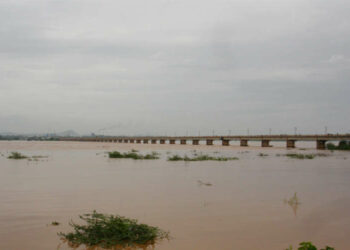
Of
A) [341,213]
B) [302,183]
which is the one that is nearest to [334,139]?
[302,183]

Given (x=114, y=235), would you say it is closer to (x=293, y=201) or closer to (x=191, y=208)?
(x=191, y=208)

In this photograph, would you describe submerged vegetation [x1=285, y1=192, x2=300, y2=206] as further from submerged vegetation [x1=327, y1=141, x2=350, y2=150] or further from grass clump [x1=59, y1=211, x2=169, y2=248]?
submerged vegetation [x1=327, y1=141, x2=350, y2=150]

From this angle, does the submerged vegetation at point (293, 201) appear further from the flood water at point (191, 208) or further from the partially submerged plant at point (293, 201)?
the flood water at point (191, 208)

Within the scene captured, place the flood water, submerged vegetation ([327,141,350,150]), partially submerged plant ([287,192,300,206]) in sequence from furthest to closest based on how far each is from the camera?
submerged vegetation ([327,141,350,150])
partially submerged plant ([287,192,300,206])
the flood water

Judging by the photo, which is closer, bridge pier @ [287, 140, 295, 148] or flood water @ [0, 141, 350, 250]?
flood water @ [0, 141, 350, 250]

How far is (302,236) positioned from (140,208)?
3490mm

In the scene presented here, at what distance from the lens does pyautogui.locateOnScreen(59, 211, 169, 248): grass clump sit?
17.2ft

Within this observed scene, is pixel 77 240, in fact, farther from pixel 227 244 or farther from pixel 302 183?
pixel 302 183

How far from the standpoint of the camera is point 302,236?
5.86 meters

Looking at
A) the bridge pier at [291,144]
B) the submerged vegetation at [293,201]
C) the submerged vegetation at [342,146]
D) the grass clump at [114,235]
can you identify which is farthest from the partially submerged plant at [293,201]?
the bridge pier at [291,144]

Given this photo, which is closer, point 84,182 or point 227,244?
point 227,244

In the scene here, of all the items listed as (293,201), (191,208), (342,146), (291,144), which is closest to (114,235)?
(191,208)

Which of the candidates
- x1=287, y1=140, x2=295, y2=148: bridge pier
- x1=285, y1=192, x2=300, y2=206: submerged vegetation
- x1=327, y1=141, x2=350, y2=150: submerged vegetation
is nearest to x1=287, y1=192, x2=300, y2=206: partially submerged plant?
x1=285, y1=192, x2=300, y2=206: submerged vegetation

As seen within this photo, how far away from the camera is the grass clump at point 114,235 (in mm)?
5254
